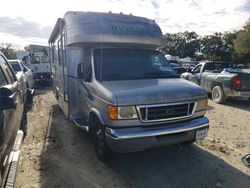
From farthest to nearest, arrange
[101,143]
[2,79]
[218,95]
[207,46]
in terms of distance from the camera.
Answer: [207,46]
[218,95]
[101,143]
[2,79]

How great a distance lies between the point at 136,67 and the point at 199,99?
1.43 m

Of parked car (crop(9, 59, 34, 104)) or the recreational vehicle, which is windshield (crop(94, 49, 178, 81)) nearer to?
the recreational vehicle

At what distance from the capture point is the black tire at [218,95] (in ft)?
35.6

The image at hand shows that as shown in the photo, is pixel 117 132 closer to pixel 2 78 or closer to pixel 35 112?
pixel 2 78

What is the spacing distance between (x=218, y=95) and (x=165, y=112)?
7286mm

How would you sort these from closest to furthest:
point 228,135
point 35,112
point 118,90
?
point 118,90
point 228,135
point 35,112

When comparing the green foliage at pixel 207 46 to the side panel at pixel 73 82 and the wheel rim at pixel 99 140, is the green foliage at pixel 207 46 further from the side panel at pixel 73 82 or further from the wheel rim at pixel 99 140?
the wheel rim at pixel 99 140

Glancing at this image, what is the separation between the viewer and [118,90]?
4.49 meters

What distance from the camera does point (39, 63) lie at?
18766 mm

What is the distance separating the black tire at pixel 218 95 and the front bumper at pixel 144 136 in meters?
6.73

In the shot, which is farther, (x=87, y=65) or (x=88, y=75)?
(x=87, y=65)

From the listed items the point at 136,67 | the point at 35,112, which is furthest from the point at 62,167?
the point at 35,112

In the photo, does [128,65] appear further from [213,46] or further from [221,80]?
[213,46]

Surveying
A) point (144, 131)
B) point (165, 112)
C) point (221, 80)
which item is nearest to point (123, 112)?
point (144, 131)
